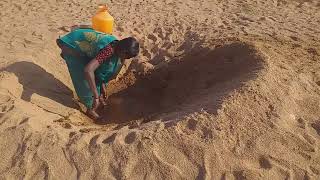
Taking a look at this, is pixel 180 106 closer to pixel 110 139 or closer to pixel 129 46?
pixel 129 46

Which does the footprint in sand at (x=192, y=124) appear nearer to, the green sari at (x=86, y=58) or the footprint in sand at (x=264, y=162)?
the footprint in sand at (x=264, y=162)

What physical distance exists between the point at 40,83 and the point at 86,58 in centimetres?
69

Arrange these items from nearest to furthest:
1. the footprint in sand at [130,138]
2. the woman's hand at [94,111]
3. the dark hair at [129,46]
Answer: the footprint in sand at [130,138] < the dark hair at [129,46] < the woman's hand at [94,111]

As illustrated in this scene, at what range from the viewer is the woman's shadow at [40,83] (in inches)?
189

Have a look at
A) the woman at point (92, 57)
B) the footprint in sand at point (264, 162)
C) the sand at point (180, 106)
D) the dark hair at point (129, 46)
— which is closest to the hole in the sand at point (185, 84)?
the sand at point (180, 106)

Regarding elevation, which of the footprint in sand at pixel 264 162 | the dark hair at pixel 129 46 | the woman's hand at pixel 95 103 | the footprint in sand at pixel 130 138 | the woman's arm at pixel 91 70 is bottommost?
the woman's hand at pixel 95 103

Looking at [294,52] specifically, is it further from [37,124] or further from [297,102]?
[37,124]

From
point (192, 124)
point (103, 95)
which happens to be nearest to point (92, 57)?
point (103, 95)

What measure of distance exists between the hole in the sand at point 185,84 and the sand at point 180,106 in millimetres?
17

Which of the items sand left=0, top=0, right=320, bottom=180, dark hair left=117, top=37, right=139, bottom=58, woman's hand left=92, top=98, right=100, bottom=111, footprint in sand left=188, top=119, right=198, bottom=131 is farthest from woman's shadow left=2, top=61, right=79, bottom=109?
footprint in sand left=188, top=119, right=198, bottom=131

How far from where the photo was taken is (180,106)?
14.8 ft

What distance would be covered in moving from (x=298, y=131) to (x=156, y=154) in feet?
3.97

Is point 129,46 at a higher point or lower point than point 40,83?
higher

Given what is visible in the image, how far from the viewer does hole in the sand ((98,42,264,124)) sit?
4.50m
